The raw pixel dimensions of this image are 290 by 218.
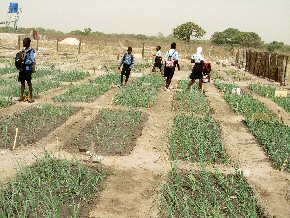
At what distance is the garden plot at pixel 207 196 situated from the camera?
462cm

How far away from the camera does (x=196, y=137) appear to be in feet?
26.1

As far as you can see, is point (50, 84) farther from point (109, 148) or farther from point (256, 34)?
point (256, 34)

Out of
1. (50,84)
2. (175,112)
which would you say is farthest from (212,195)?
(50,84)

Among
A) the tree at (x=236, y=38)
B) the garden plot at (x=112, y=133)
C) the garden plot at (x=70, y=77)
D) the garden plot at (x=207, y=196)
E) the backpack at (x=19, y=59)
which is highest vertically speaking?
the tree at (x=236, y=38)

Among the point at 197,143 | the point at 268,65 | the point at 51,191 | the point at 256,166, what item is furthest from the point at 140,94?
the point at 268,65

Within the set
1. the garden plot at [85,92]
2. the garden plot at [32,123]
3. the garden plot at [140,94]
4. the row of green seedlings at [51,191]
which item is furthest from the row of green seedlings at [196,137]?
the garden plot at [85,92]

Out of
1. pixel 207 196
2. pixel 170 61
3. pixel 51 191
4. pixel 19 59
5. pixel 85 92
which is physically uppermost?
pixel 170 61

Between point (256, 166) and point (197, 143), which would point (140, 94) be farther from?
point (256, 166)

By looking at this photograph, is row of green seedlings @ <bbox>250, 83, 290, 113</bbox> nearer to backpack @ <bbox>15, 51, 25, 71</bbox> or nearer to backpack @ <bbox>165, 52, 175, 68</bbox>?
backpack @ <bbox>165, 52, 175, 68</bbox>

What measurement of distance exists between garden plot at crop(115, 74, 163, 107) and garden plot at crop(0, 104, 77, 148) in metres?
1.95

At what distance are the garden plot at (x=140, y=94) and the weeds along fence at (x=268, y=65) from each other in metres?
7.51

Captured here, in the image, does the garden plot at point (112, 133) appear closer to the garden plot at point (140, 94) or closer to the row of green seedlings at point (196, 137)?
the row of green seedlings at point (196, 137)

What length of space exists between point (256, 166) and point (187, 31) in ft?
205

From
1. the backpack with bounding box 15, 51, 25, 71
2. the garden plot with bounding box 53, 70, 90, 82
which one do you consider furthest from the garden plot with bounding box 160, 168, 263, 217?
the garden plot with bounding box 53, 70, 90, 82
